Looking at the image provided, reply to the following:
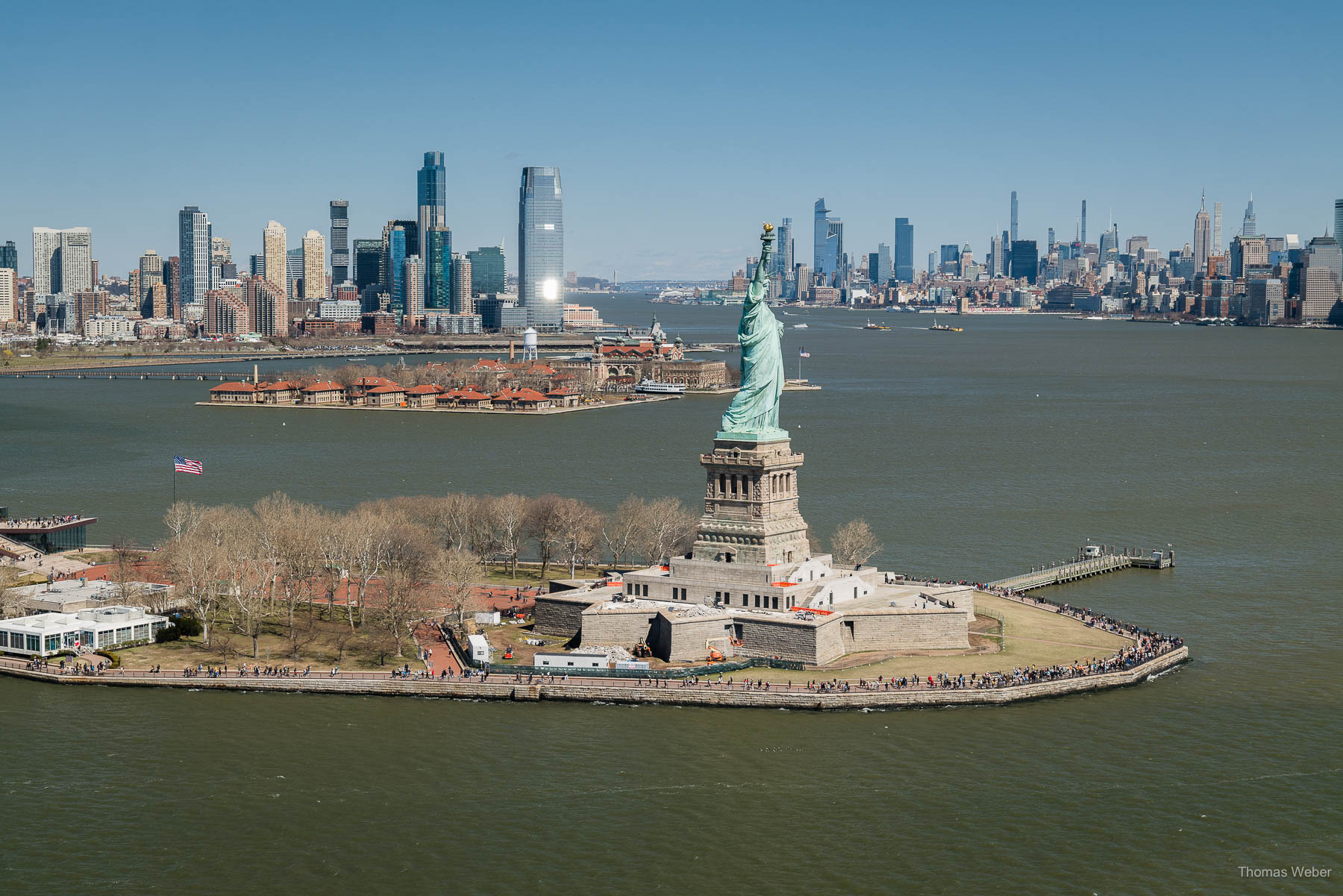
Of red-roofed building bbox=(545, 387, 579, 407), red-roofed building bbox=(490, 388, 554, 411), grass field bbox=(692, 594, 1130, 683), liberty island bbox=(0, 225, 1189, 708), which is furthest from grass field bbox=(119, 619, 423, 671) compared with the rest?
red-roofed building bbox=(545, 387, 579, 407)

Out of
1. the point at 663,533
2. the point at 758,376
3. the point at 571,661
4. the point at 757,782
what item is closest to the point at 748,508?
the point at 758,376

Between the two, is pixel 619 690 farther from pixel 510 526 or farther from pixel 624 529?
pixel 510 526

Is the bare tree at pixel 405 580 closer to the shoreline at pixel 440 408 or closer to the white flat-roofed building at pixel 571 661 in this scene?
the white flat-roofed building at pixel 571 661

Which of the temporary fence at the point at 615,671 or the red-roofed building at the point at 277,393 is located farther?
the red-roofed building at the point at 277,393

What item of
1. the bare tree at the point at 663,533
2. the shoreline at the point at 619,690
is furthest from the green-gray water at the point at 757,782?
the bare tree at the point at 663,533

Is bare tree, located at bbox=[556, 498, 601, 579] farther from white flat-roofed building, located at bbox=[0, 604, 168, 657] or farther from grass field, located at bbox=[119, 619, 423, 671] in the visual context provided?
white flat-roofed building, located at bbox=[0, 604, 168, 657]

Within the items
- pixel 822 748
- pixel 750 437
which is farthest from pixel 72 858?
pixel 750 437
